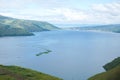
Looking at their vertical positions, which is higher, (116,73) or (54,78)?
(116,73)

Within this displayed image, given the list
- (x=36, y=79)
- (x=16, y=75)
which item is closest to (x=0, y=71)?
(x=16, y=75)

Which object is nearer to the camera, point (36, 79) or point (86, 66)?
point (36, 79)

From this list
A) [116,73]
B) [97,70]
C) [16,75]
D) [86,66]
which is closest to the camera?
[116,73]

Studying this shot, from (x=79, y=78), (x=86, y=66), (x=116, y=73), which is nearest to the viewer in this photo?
(x=116, y=73)

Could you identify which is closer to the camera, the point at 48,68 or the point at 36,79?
the point at 36,79

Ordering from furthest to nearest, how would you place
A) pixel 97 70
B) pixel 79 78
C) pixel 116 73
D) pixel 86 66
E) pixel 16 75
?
pixel 86 66, pixel 97 70, pixel 79 78, pixel 16 75, pixel 116 73

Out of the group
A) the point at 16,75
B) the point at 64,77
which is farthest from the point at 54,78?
the point at 16,75

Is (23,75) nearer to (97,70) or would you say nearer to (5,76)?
(5,76)

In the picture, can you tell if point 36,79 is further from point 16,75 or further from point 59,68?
point 59,68

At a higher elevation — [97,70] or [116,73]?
[116,73]
